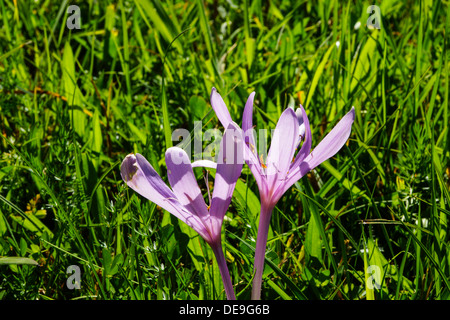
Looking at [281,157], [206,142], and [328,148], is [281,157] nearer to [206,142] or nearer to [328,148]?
[328,148]

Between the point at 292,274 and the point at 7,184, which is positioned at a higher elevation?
the point at 7,184

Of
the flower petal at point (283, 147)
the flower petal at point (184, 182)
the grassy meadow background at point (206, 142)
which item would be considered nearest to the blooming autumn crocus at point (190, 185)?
the flower petal at point (184, 182)

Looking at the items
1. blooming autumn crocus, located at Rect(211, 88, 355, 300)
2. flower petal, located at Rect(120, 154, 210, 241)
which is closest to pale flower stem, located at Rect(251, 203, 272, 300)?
blooming autumn crocus, located at Rect(211, 88, 355, 300)

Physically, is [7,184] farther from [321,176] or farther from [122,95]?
[321,176]

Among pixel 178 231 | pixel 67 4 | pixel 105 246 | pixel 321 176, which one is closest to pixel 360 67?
pixel 321 176

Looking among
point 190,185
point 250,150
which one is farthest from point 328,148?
point 190,185
